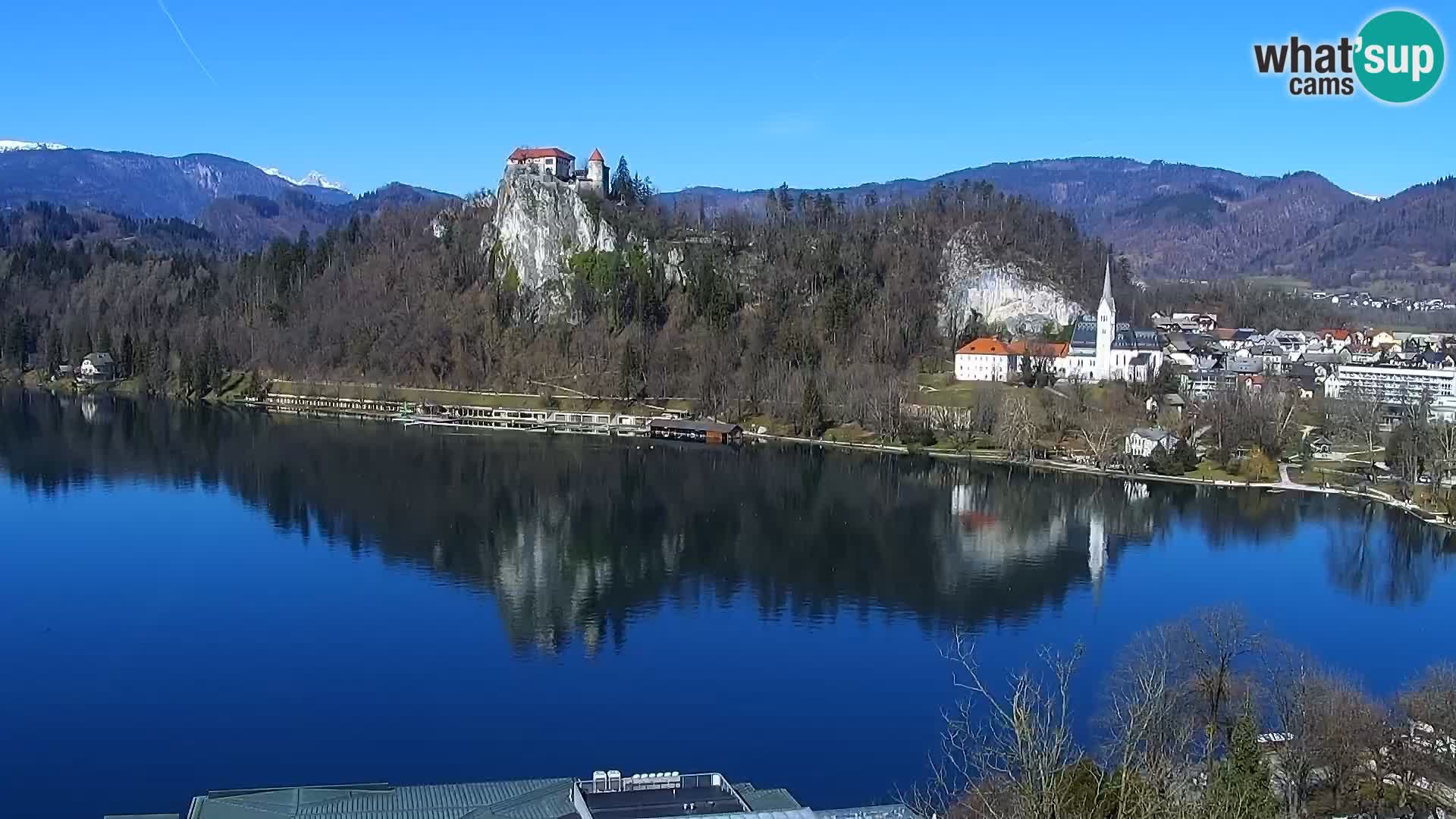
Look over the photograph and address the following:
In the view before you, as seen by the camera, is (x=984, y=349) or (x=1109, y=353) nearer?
(x=1109, y=353)

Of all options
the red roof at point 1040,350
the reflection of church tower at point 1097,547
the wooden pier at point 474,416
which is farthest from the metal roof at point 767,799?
the red roof at point 1040,350

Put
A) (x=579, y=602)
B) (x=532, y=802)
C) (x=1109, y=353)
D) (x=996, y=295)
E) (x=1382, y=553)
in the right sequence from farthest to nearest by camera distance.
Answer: (x=996, y=295) → (x=1109, y=353) → (x=1382, y=553) → (x=579, y=602) → (x=532, y=802)

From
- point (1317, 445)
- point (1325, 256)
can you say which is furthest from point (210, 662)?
point (1325, 256)

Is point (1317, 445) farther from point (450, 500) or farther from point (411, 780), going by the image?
point (411, 780)

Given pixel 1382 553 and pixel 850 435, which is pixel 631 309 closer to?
pixel 850 435

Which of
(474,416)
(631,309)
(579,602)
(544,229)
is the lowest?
(579,602)

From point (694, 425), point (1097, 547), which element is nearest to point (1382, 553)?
point (1097, 547)

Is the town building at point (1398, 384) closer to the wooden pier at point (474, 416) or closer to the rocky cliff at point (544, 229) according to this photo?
the wooden pier at point (474, 416)

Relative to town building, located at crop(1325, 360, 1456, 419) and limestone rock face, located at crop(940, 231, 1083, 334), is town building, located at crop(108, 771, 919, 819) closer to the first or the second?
town building, located at crop(1325, 360, 1456, 419)

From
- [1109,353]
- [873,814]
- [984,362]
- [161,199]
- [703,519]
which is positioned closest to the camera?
[873,814]
